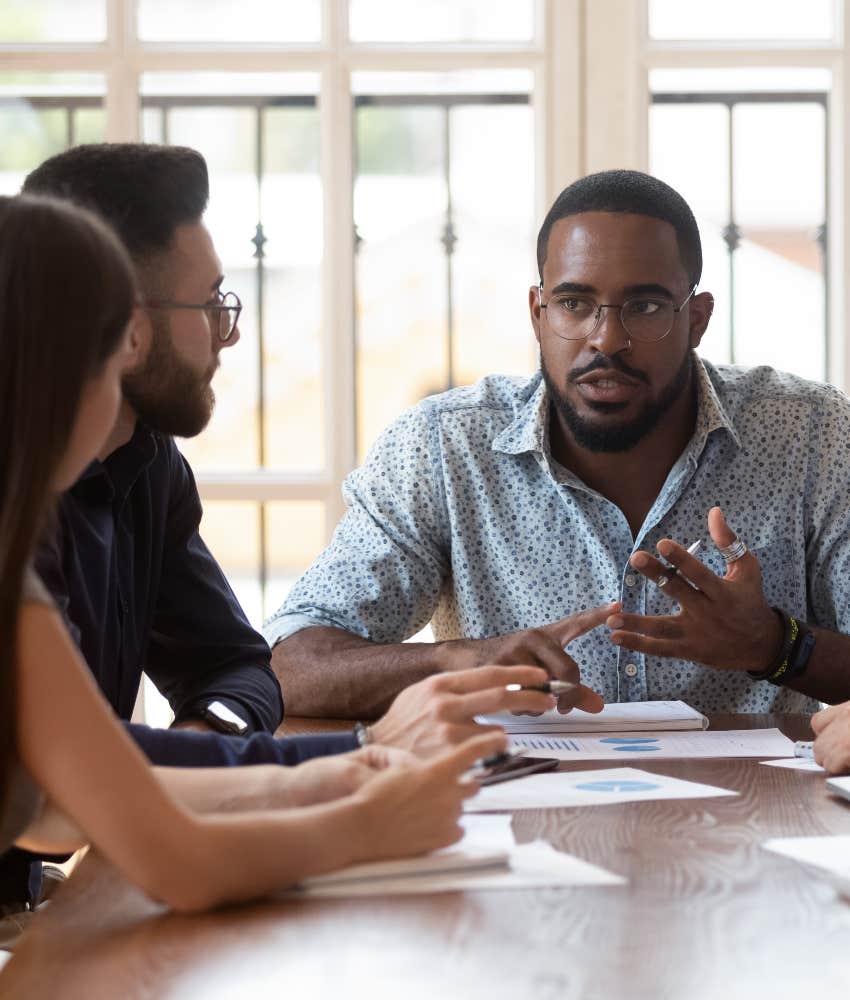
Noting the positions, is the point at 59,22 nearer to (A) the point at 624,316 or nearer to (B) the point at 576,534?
(A) the point at 624,316

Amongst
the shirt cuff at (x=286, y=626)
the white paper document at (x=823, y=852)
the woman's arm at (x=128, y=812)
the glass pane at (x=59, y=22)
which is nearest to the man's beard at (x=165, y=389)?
the shirt cuff at (x=286, y=626)

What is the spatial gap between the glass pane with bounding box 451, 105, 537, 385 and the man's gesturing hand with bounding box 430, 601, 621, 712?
1507 millimetres

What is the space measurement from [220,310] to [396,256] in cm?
155

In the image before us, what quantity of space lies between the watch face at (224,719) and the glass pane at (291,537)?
153 centimetres

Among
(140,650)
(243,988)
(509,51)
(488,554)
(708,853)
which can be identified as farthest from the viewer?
(509,51)

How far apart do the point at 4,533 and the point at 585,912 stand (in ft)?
1.63

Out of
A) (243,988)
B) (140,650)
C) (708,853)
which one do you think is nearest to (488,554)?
(140,650)

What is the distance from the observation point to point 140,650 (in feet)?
6.19

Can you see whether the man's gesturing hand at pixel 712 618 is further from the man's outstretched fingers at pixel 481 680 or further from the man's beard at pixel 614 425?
the man's outstretched fingers at pixel 481 680

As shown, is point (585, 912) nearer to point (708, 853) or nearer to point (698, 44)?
point (708, 853)

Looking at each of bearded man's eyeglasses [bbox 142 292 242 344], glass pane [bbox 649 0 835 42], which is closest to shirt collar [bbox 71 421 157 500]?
bearded man's eyeglasses [bbox 142 292 242 344]

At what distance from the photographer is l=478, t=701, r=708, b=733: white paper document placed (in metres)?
1.80

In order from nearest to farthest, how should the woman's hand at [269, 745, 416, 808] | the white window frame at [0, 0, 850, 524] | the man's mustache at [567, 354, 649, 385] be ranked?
A: the woman's hand at [269, 745, 416, 808]
the man's mustache at [567, 354, 649, 385]
the white window frame at [0, 0, 850, 524]

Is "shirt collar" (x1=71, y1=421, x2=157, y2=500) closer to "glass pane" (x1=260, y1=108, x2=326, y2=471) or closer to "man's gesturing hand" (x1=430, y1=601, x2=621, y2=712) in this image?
"man's gesturing hand" (x1=430, y1=601, x2=621, y2=712)
